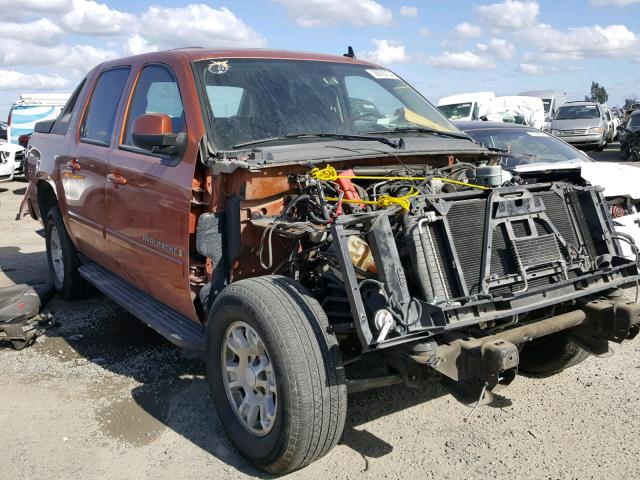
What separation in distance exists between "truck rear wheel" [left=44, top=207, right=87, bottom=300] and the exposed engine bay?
10.0ft

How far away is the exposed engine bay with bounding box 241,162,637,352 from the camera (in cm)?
290

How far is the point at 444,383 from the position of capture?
309cm

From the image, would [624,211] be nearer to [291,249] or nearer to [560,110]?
[291,249]

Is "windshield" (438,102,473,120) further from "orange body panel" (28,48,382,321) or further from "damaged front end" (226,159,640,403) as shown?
"damaged front end" (226,159,640,403)

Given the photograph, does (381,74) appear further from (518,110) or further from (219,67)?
(518,110)

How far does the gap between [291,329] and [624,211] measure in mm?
3369

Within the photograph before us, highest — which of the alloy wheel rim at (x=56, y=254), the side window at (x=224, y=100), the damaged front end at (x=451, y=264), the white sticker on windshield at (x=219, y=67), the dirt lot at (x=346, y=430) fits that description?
the white sticker on windshield at (x=219, y=67)

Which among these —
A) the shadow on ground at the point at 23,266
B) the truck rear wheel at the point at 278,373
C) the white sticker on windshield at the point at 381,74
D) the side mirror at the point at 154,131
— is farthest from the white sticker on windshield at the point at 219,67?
the shadow on ground at the point at 23,266

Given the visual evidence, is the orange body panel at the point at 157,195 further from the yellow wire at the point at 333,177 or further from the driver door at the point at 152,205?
the yellow wire at the point at 333,177

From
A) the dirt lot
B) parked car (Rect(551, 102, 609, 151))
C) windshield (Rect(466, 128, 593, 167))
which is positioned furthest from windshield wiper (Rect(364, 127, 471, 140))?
parked car (Rect(551, 102, 609, 151))

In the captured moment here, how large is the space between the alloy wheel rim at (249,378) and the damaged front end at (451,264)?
0.40 meters

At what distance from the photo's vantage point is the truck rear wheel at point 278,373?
2.89 metres

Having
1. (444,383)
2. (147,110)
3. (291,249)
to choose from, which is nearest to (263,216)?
(291,249)

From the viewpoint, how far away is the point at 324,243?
332 cm
